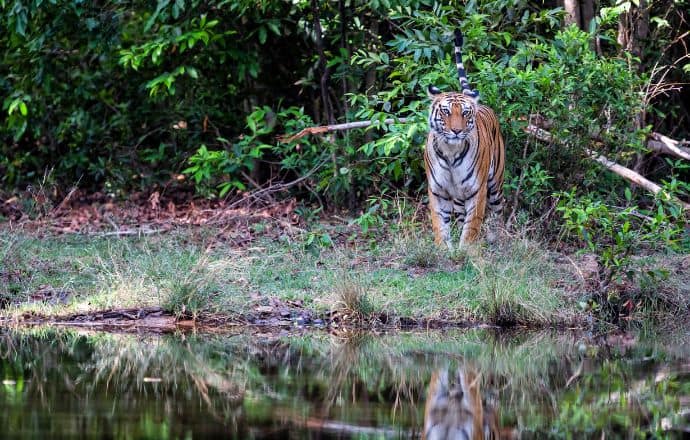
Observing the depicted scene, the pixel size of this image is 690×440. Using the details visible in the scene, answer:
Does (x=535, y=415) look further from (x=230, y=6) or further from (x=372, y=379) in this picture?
(x=230, y=6)

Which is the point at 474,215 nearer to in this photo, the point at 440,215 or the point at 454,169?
the point at 440,215

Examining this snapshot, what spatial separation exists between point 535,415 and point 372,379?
1.19m

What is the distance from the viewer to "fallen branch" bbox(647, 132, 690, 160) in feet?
37.2

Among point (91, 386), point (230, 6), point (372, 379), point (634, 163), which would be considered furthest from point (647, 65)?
point (91, 386)

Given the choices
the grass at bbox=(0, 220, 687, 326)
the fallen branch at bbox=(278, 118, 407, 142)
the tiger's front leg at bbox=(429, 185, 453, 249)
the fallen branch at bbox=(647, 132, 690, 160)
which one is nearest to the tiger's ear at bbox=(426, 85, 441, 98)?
the fallen branch at bbox=(278, 118, 407, 142)

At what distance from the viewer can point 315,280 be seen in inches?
367

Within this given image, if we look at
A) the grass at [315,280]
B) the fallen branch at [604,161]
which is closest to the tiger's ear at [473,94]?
the fallen branch at [604,161]

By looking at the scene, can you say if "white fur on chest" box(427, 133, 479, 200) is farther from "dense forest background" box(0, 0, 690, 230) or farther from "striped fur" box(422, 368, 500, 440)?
"striped fur" box(422, 368, 500, 440)

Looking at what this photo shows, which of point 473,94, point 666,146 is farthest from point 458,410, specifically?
point 666,146

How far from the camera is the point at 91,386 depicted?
6.22 meters

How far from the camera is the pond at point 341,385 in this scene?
531 cm

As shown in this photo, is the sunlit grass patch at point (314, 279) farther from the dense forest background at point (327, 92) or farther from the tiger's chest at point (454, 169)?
the dense forest background at point (327, 92)

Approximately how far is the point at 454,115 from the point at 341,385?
435 cm

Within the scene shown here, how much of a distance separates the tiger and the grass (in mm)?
314
